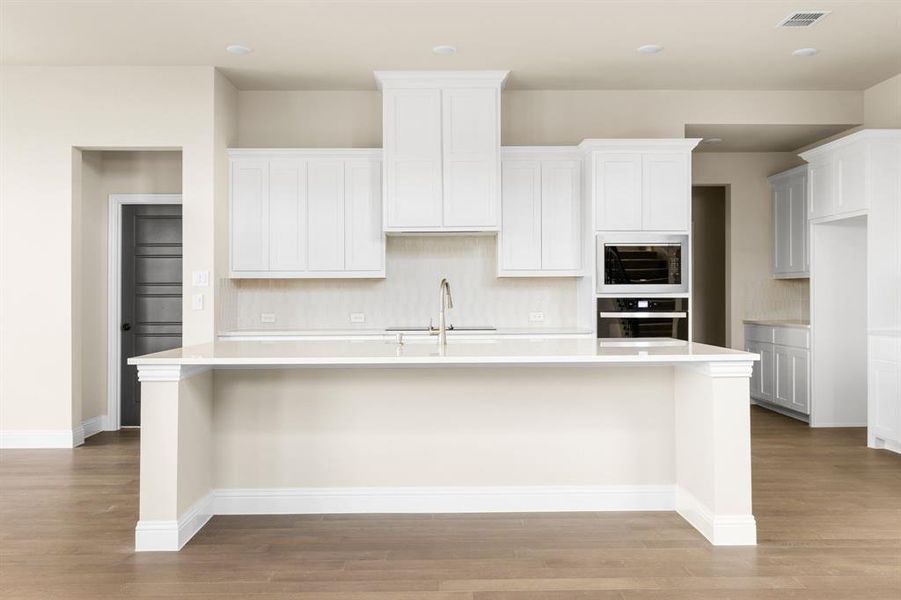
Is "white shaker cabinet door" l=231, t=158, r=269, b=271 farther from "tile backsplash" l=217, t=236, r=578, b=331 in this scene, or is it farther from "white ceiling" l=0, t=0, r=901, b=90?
"white ceiling" l=0, t=0, r=901, b=90

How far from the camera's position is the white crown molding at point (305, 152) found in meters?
5.71

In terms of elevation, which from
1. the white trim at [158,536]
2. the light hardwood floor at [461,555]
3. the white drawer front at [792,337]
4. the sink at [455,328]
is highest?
the sink at [455,328]

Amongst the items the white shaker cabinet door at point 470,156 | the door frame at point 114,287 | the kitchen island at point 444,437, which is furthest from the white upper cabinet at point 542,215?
the door frame at point 114,287

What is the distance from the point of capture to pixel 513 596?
8.80ft

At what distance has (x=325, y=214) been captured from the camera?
5.78m

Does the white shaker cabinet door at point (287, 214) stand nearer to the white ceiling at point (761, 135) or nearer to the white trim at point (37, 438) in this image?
the white trim at point (37, 438)

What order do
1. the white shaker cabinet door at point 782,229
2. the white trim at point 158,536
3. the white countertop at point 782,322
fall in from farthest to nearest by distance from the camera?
the white shaker cabinet door at point 782,229, the white countertop at point 782,322, the white trim at point 158,536

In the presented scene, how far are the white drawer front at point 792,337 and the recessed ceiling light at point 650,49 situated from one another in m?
2.97

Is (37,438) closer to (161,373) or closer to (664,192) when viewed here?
(161,373)

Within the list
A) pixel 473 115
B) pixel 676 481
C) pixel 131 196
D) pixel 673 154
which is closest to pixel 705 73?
pixel 673 154

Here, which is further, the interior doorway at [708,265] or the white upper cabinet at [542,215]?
the interior doorway at [708,265]

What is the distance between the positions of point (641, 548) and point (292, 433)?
6.21 ft

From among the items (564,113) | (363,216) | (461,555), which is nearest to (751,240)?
(564,113)

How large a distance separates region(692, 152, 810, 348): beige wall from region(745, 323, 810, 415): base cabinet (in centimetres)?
33
